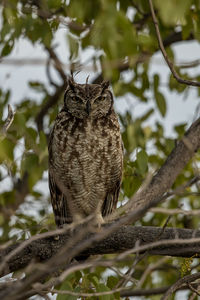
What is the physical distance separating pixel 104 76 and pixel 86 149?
4.83 feet

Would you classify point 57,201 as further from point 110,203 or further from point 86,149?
point 86,149

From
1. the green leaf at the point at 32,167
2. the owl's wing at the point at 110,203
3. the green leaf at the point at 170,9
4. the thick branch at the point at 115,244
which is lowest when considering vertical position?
the owl's wing at the point at 110,203

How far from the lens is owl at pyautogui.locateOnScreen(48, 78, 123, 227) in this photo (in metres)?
4.17

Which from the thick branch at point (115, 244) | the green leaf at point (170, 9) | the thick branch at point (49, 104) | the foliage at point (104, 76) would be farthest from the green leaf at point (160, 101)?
the green leaf at point (170, 9)

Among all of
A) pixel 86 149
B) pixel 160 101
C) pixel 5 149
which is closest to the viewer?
pixel 5 149

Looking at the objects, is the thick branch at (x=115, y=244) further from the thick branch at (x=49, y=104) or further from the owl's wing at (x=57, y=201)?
the thick branch at (x=49, y=104)

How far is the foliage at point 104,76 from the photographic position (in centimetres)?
194

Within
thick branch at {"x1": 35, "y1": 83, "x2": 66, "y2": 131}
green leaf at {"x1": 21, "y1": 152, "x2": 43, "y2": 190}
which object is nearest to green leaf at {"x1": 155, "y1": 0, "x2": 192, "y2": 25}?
green leaf at {"x1": 21, "y1": 152, "x2": 43, "y2": 190}

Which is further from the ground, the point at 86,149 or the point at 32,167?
the point at 32,167

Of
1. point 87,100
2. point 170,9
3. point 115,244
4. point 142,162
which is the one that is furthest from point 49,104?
point 170,9

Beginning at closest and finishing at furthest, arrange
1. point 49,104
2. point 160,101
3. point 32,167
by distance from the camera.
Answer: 1. point 32,167
2. point 160,101
3. point 49,104

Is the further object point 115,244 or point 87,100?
point 87,100

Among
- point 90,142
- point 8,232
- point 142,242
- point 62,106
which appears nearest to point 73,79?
point 62,106

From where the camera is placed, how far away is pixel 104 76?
2736 mm
